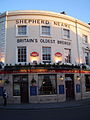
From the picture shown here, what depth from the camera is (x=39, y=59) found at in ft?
63.0

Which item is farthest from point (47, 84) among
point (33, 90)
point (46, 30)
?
point (46, 30)

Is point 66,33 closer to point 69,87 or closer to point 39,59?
point 39,59

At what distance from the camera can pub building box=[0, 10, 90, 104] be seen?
1847cm

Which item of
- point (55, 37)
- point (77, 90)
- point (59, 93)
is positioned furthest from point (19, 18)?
point (77, 90)

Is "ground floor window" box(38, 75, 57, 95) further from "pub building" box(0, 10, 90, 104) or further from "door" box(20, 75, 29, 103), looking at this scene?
"door" box(20, 75, 29, 103)

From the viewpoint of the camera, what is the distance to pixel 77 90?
66.9ft

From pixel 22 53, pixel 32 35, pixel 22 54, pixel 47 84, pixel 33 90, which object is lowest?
pixel 33 90

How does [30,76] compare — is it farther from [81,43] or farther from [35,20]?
[81,43]

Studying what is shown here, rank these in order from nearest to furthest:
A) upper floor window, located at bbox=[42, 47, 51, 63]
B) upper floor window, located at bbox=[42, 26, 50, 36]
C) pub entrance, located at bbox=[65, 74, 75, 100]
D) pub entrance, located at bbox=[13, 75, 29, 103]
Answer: pub entrance, located at bbox=[13, 75, 29, 103] → upper floor window, located at bbox=[42, 47, 51, 63] → pub entrance, located at bbox=[65, 74, 75, 100] → upper floor window, located at bbox=[42, 26, 50, 36]

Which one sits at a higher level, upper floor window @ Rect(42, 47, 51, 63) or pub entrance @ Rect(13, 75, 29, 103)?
upper floor window @ Rect(42, 47, 51, 63)

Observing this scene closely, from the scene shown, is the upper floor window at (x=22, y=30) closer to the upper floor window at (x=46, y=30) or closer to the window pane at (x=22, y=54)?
the window pane at (x=22, y=54)

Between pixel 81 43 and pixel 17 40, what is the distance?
349 inches

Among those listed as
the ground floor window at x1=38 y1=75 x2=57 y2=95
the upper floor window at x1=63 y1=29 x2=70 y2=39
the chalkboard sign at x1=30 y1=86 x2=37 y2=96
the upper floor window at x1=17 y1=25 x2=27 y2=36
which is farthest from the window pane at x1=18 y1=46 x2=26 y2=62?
the upper floor window at x1=63 y1=29 x2=70 y2=39

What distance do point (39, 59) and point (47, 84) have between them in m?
3.09
